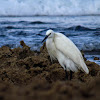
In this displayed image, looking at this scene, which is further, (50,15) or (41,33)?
(50,15)

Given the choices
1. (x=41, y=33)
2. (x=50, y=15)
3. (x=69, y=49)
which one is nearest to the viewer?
(x=69, y=49)

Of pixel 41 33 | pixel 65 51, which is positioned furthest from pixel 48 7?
pixel 65 51

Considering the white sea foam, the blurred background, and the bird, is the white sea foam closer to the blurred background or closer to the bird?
the blurred background

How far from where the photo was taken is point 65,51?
13.6ft

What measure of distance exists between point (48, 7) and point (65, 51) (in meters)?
17.5

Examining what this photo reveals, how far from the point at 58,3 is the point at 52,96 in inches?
834

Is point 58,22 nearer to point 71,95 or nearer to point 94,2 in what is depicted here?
point 94,2

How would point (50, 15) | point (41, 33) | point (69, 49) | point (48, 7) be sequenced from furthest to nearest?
point (48, 7)
point (50, 15)
point (41, 33)
point (69, 49)

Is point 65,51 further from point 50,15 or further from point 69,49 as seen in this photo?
point 50,15

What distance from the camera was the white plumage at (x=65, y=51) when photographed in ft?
13.4

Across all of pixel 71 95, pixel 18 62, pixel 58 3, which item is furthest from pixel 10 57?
pixel 58 3

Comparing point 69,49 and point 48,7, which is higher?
point 48,7

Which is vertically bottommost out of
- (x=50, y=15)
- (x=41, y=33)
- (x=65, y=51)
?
(x=41, y=33)

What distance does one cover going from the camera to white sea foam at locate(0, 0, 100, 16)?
20.8 meters
